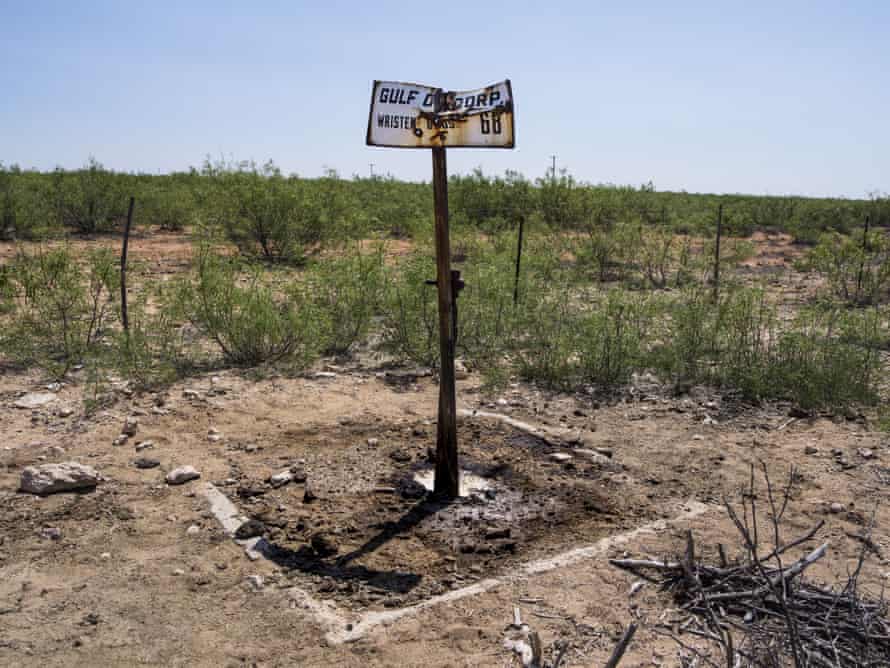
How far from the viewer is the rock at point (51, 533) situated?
12.9 ft

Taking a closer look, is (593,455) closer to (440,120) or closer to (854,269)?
(440,120)

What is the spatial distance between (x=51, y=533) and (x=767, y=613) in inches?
131

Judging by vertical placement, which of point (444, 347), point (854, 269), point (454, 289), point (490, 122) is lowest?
point (854, 269)

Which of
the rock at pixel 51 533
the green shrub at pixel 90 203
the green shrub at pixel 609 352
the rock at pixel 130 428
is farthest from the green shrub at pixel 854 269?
the green shrub at pixel 90 203

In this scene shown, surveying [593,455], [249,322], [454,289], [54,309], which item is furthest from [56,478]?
[54,309]

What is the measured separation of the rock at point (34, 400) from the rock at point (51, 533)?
2071 mm

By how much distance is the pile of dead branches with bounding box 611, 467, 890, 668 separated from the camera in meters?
2.73

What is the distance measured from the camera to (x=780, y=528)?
13.7 feet

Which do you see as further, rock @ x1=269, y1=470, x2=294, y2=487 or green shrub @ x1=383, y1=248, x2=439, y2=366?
green shrub @ x1=383, y1=248, x2=439, y2=366

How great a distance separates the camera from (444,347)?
433 centimetres

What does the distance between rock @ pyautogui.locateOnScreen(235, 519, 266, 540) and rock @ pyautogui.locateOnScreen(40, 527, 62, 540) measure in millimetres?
874

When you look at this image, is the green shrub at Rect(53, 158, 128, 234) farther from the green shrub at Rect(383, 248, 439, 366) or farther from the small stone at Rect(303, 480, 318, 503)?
the small stone at Rect(303, 480, 318, 503)

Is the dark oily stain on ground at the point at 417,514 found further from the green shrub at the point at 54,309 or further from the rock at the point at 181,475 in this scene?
the green shrub at the point at 54,309

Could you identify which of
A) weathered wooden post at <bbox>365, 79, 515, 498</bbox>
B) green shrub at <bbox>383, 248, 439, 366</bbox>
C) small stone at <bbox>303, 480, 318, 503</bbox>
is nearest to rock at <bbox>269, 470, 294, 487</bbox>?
small stone at <bbox>303, 480, 318, 503</bbox>
